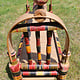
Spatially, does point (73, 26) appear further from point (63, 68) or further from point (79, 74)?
point (63, 68)

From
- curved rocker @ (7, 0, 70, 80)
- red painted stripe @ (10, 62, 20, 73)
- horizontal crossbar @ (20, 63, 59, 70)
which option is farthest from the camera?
horizontal crossbar @ (20, 63, 59, 70)

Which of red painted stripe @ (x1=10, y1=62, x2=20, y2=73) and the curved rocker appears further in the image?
red painted stripe @ (x1=10, y1=62, x2=20, y2=73)

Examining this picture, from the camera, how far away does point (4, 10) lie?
4125 millimetres

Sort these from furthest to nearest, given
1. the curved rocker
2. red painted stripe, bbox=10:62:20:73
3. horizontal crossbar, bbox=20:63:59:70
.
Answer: horizontal crossbar, bbox=20:63:59:70 → red painted stripe, bbox=10:62:20:73 → the curved rocker

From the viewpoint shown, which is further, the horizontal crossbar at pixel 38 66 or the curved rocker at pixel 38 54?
the horizontal crossbar at pixel 38 66

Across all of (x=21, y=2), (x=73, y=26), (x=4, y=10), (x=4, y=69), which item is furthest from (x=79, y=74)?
(x=21, y=2)

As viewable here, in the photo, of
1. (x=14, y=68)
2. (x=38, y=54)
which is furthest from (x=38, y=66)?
(x=14, y=68)

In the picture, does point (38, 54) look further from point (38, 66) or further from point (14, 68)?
point (14, 68)

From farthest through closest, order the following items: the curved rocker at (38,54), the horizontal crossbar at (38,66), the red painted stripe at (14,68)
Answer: the horizontal crossbar at (38,66) → the red painted stripe at (14,68) → the curved rocker at (38,54)

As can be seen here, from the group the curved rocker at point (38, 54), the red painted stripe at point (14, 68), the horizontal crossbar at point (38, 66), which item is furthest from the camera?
the horizontal crossbar at point (38, 66)

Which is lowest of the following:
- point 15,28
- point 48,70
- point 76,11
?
point 48,70

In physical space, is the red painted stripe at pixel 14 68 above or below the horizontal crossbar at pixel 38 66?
above

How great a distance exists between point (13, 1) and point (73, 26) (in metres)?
3.16

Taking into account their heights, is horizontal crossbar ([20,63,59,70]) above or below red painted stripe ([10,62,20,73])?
below
